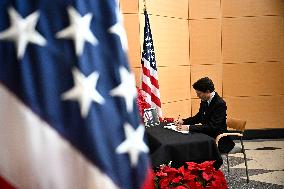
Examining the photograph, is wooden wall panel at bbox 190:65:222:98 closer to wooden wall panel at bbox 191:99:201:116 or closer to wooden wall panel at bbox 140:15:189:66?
wooden wall panel at bbox 191:99:201:116

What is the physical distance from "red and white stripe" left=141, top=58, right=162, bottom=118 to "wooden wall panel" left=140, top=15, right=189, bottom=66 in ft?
2.36

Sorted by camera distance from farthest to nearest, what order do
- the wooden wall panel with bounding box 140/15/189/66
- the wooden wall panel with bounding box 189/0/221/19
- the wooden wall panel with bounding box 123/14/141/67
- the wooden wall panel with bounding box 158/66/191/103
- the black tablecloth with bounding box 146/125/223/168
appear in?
the wooden wall panel with bounding box 189/0/221/19 → the wooden wall panel with bounding box 158/66/191/103 → the wooden wall panel with bounding box 140/15/189/66 → the wooden wall panel with bounding box 123/14/141/67 → the black tablecloth with bounding box 146/125/223/168

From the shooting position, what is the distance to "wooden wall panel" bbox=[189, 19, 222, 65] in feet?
26.1

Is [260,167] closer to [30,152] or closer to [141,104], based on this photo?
[141,104]

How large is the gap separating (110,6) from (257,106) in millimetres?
7215

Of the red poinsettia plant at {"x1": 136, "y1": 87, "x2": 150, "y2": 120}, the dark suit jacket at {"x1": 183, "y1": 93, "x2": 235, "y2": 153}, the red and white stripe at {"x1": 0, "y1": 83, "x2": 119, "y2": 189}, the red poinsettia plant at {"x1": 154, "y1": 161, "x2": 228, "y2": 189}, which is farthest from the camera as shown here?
the red poinsettia plant at {"x1": 136, "y1": 87, "x2": 150, "y2": 120}

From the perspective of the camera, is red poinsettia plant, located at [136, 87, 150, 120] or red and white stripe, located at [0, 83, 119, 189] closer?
red and white stripe, located at [0, 83, 119, 189]

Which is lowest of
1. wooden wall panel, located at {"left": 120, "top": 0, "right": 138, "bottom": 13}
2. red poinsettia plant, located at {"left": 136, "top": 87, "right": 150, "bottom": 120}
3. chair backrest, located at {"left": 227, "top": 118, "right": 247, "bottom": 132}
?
chair backrest, located at {"left": 227, "top": 118, "right": 247, "bottom": 132}

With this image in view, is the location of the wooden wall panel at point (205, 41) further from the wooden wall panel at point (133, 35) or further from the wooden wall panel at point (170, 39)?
the wooden wall panel at point (133, 35)

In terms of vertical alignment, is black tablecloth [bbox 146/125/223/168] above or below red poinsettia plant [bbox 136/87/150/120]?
below

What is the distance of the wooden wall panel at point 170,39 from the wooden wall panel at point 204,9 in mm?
279

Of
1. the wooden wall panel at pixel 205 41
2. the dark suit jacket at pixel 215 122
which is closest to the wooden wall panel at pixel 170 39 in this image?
the wooden wall panel at pixel 205 41

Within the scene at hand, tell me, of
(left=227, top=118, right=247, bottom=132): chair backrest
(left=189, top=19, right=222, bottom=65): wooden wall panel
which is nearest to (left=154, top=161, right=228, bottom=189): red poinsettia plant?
(left=227, top=118, right=247, bottom=132): chair backrest

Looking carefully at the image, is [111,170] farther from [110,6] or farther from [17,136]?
[110,6]
